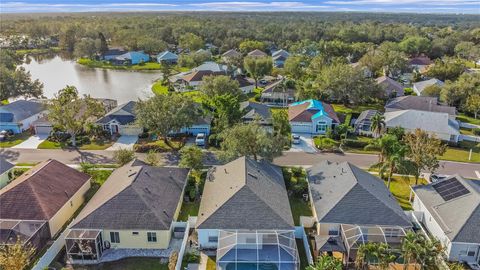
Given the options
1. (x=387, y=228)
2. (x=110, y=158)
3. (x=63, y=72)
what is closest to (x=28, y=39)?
(x=63, y=72)

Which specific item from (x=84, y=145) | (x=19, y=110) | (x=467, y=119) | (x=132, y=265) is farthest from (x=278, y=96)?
(x=132, y=265)

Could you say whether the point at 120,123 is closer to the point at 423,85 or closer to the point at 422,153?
the point at 422,153

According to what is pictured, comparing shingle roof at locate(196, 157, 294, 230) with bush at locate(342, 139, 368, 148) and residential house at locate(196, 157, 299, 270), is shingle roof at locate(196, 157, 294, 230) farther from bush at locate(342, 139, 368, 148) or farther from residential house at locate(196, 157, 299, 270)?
bush at locate(342, 139, 368, 148)

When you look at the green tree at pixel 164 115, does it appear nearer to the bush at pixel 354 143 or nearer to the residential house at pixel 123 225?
the residential house at pixel 123 225

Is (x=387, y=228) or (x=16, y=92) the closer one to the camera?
(x=387, y=228)

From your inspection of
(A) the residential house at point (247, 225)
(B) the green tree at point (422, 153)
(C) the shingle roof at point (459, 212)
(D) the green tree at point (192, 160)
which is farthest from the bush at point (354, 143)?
(D) the green tree at point (192, 160)

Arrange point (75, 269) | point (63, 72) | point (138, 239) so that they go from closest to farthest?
point (75, 269)
point (138, 239)
point (63, 72)

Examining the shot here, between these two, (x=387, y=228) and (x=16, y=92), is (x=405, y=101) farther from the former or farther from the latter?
(x=16, y=92)
